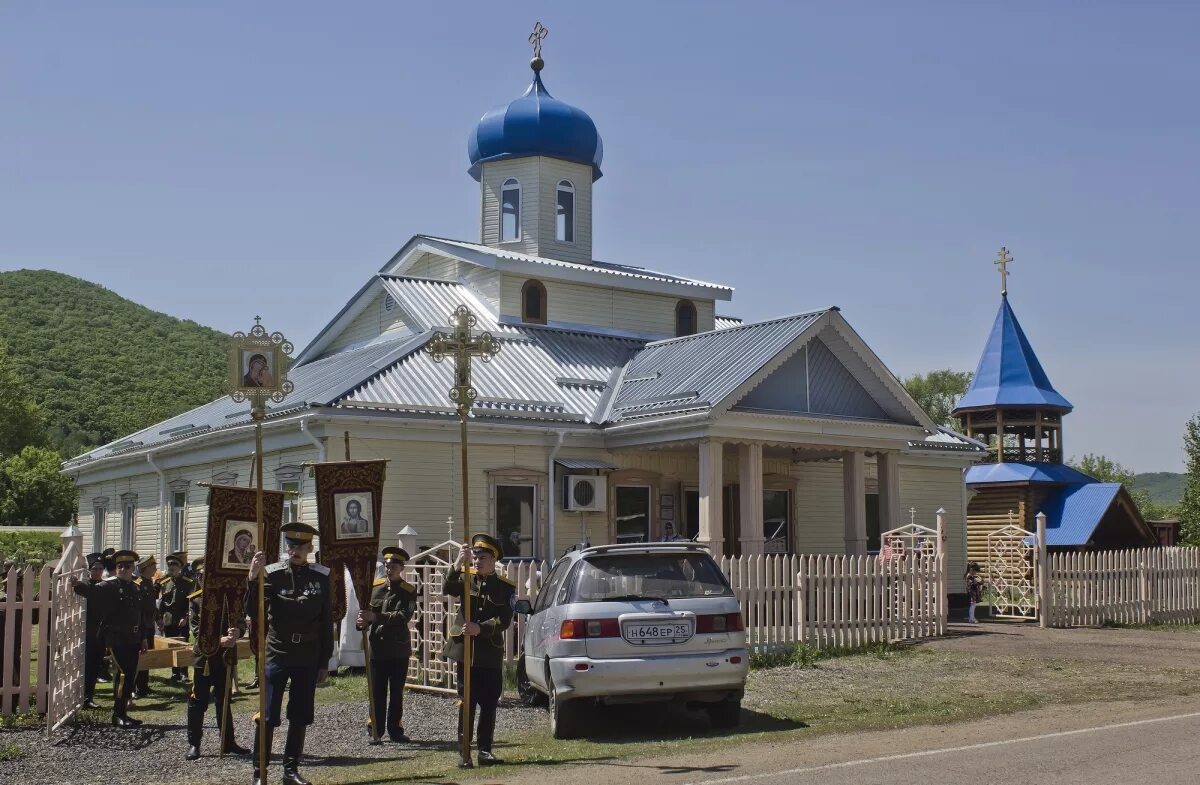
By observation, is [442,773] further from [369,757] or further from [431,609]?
[431,609]

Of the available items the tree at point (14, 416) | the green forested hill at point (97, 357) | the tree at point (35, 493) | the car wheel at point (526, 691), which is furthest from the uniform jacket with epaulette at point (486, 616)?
the tree at point (14, 416)

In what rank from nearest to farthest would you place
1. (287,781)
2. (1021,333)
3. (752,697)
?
1. (287,781)
2. (752,697)
3. (1021,333)

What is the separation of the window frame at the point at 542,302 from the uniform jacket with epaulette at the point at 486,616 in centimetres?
1540

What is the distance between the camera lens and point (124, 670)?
12930mm

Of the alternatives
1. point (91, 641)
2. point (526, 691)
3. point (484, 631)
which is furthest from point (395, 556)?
point (91, 641)

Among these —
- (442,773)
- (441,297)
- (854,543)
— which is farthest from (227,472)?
(442,773)

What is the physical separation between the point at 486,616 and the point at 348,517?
5.20ft

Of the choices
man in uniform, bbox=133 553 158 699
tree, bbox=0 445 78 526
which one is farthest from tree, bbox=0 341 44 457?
man in uniform, bbox=133 553 158 699

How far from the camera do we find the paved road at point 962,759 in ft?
28.2

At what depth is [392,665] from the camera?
1173cm

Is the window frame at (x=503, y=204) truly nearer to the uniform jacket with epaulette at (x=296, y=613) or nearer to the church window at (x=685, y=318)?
the church window at (x=685, y=318)

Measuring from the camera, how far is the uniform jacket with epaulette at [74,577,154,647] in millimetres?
13148

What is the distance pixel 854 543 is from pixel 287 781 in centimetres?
1443

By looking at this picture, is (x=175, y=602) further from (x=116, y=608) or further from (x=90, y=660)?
(x=116, y=608)
